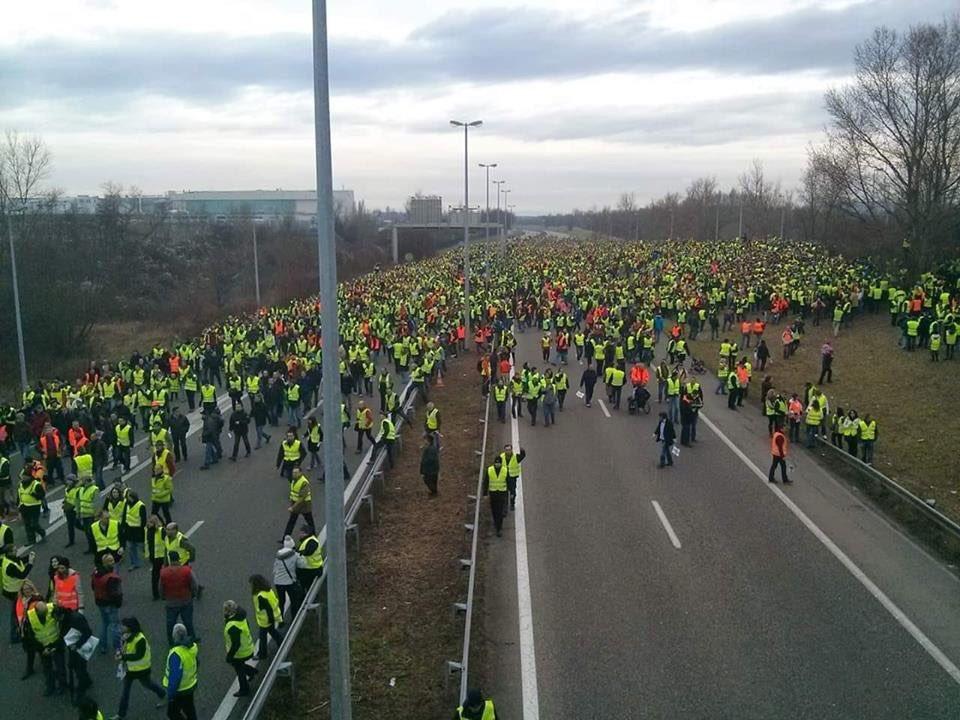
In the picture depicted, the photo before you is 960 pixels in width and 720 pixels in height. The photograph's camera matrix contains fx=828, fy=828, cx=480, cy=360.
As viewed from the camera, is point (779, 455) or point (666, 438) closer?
point (779, 455)

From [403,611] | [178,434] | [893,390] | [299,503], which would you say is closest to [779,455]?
[403,611]

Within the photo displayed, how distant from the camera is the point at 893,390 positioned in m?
23.9

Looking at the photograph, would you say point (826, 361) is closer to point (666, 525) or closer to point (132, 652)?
point (666, 525)

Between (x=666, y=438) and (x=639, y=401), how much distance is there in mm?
5090

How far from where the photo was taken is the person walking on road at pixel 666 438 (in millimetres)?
17500

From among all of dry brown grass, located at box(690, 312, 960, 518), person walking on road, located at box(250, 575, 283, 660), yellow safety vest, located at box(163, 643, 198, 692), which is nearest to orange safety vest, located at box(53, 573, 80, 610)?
person walking on road, located at box(250, 575, 283, 660)

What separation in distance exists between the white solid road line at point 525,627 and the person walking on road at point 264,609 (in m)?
2.88

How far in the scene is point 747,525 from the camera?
554 inches

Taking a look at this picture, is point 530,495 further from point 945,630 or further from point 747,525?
point 945,630

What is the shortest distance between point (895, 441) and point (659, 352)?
14.2 meters

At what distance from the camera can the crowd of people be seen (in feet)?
33.9

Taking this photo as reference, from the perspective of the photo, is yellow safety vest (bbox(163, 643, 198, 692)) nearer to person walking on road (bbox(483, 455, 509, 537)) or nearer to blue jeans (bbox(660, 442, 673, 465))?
person walking on road (bbox(483, 455, 509, 537))

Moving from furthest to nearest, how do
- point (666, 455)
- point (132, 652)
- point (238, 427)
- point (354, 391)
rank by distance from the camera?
point (354, 391) < point (238, 427) < point (666, 455) < point (132, 652)

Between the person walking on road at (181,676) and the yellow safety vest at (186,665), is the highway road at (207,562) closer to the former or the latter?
the person walking on road at (181,676)
